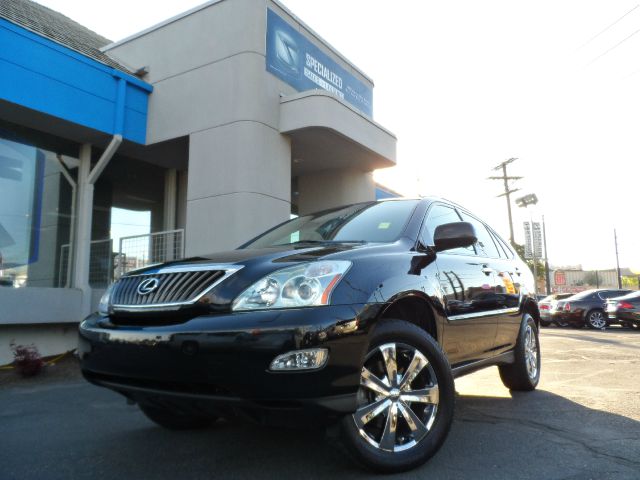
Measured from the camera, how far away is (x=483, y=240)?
474cm

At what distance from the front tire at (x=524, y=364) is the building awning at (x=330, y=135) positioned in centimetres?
506

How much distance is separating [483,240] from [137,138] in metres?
6.82

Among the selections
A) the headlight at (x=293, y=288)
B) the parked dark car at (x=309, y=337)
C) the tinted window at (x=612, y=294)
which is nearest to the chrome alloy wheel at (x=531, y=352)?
the parked dark car at (x=309, y=337)

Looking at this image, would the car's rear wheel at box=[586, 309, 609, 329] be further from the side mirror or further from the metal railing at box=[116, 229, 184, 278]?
the side mirror

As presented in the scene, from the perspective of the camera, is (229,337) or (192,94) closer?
(229,337)

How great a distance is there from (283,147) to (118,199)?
3537mm

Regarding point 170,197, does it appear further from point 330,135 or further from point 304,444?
point 304,444

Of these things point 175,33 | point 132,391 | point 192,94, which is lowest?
point 132,391

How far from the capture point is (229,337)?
2314 millimetres

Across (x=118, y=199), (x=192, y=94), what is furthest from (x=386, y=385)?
(x=118, y=199)

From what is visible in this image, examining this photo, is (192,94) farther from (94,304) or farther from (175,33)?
(94,304)

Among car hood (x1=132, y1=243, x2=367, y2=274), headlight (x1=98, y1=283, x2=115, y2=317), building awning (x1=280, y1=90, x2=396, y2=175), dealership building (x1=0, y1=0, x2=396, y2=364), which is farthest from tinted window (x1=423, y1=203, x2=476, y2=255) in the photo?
building awning (x1=280, y1=90, x2=396, y2=175)

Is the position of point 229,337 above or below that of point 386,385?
above

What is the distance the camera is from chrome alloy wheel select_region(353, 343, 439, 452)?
8.57 feet
